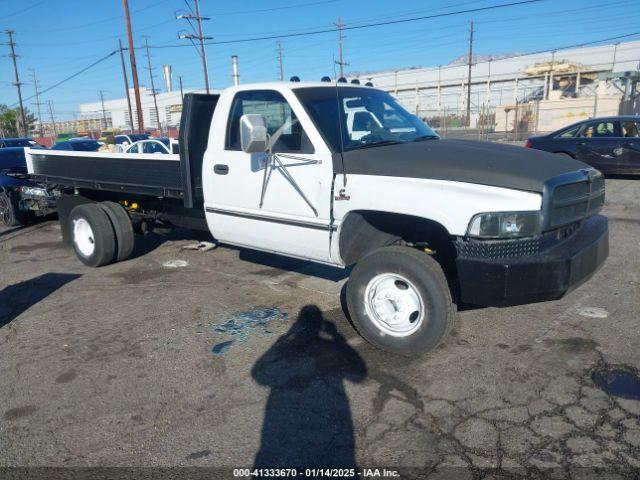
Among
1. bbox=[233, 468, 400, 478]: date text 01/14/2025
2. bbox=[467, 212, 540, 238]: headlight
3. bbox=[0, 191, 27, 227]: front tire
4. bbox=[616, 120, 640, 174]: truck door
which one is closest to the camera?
bbox=[233, 468, 400, 478]: date text 01/14/2025

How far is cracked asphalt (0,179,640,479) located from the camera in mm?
2852

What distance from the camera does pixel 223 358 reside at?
4.04 meters

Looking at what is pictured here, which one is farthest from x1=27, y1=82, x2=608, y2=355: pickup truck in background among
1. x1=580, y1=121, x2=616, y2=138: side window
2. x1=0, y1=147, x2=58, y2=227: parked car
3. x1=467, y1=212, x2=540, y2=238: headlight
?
x1=580, y1=121, x2=616, y2=138: side window

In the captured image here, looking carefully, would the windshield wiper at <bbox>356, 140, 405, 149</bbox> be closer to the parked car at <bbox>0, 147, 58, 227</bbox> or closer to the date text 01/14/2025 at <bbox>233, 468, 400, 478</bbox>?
the date text 01/14/2025 at <bbox>233, 468, 400, 478</bbox>

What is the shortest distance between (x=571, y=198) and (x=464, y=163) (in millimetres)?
811

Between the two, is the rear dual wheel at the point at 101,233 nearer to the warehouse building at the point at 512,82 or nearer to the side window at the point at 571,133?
the side window at the point at 571,133

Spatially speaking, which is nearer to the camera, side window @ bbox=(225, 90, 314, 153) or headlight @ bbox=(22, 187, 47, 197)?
side window @ bbox=(225, 90, 314, 153)

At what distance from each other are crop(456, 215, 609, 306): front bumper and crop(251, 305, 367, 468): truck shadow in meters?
1.03

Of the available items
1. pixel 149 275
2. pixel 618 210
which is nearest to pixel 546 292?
pixel 149 275

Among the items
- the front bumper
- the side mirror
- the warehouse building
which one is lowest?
the front bumper

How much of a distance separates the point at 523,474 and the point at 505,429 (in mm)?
387

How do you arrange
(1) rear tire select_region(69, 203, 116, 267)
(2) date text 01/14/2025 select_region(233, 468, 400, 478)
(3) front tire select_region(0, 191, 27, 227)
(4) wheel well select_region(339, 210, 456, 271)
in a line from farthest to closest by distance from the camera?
(3) front tire select_region(0, 191, 27, 227) → (1) rear tire select_region(69, 203, 116, 267) → (4) wheel well select_region(339, 210, 456, 271) → (2) date text 01/14/2025 select_region(233, 468, 400, 478)

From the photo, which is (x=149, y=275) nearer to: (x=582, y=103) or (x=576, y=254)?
(x=576, y=254)

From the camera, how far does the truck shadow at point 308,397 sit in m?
2.86
